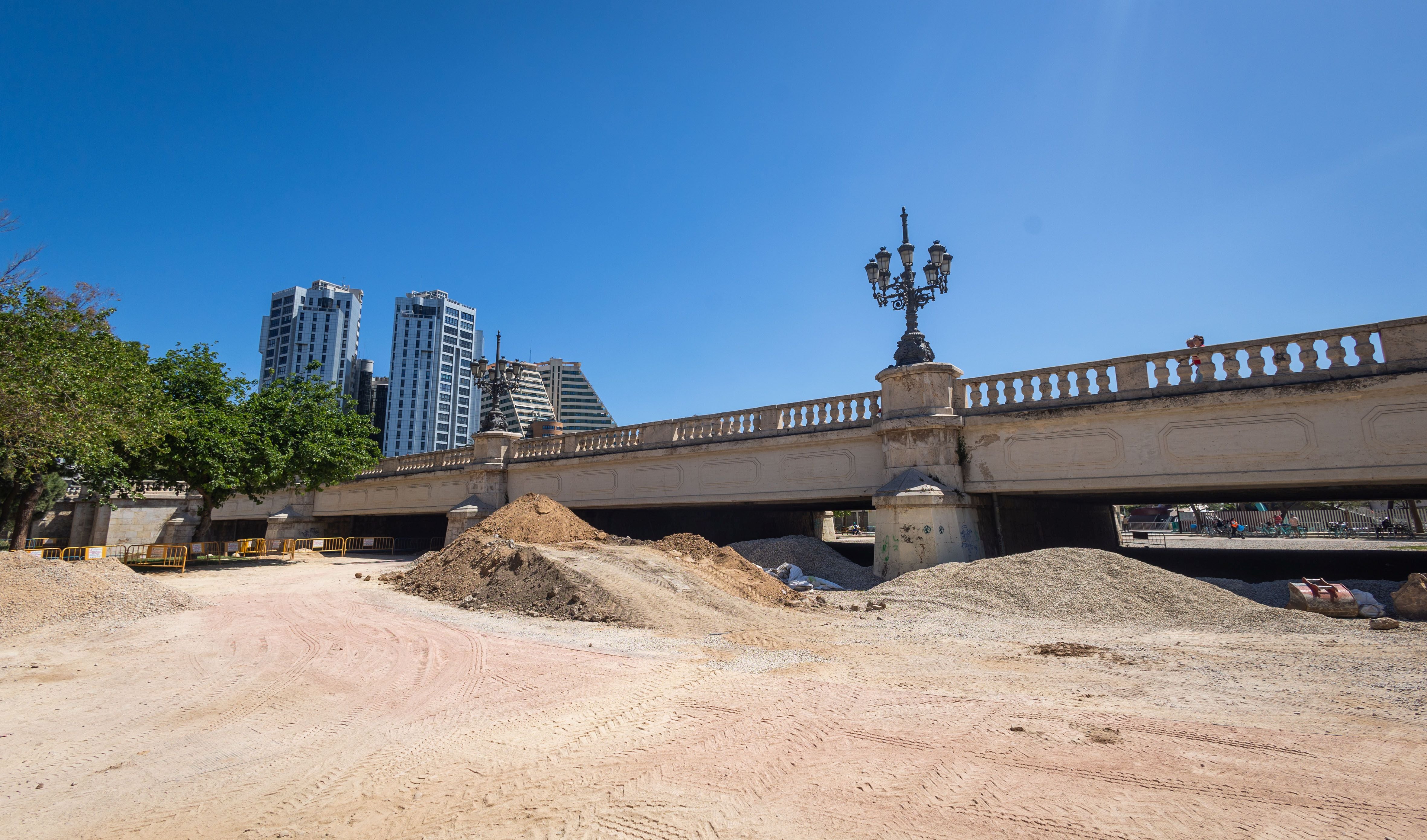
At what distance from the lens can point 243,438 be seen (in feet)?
68.2

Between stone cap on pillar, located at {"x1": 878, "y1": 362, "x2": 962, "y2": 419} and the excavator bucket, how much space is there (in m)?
6.39

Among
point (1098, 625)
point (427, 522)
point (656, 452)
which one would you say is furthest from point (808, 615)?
point (427, 522)

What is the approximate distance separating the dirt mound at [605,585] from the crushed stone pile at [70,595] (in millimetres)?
4429

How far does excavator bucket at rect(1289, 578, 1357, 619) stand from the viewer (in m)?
8.84

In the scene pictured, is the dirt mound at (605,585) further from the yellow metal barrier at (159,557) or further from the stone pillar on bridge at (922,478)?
the yellow metal barrier at (159,557)

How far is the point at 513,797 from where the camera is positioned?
11.6ft

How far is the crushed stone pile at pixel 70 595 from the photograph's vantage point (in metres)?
9.43

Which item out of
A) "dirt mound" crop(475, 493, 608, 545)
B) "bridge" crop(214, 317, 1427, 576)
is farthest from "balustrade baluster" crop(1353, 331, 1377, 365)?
"dirt mound" crop(475, 493, 608, 545)

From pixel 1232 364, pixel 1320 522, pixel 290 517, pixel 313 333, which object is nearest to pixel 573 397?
pixel 313 333

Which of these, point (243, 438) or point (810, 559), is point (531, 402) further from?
point (810, 559)

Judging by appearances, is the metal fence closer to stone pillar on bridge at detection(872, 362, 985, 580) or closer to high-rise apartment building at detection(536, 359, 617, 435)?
stone pillar on bridge at detection(872, 362, 985, 580)

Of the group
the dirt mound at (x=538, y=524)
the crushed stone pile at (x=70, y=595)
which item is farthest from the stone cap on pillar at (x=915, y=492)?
the crushed stone pile at (x=70, y=595)

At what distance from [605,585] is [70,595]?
8.44m

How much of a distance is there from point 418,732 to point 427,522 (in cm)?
3058
